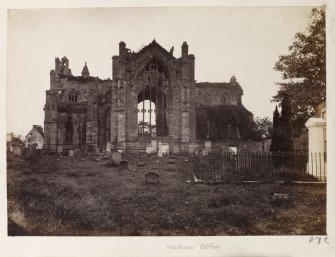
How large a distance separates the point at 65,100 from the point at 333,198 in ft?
14.2

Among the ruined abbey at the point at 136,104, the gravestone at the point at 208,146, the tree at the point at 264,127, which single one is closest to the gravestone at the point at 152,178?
the ruined abbey at the point at 136,104

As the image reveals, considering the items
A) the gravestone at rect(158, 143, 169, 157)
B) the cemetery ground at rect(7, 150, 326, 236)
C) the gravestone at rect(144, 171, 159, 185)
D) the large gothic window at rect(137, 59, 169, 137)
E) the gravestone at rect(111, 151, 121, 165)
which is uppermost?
the large gothic window at rect(137, 59, 169, 137)

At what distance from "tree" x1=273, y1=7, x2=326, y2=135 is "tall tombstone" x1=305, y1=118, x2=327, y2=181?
0.67ft

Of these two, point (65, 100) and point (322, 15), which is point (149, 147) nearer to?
point (65, 100)

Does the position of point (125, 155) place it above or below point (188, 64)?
below

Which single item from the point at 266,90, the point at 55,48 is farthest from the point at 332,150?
the point at 55,48

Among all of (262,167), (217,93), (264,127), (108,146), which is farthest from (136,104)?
(262,167)

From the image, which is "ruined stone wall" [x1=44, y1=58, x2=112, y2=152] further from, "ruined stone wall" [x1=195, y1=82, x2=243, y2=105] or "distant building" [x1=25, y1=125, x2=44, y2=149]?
"ruined stone wall" [x1=195, y1=82, x2=243, y2=105]

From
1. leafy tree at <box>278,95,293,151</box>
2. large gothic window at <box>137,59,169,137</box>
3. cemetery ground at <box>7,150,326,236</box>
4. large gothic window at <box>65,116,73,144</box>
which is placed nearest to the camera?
cemetery ground at <box>7,150,326,236</box>

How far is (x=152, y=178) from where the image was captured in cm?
463

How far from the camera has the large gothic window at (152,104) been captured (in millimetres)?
5543

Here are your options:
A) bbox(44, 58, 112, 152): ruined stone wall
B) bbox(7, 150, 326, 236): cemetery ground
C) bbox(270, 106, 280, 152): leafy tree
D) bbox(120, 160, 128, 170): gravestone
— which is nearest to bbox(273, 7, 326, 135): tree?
bbox(270, 106, 280, 152): leafy tree

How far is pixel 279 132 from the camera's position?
179 inches

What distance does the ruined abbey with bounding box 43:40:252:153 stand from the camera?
199 inches
